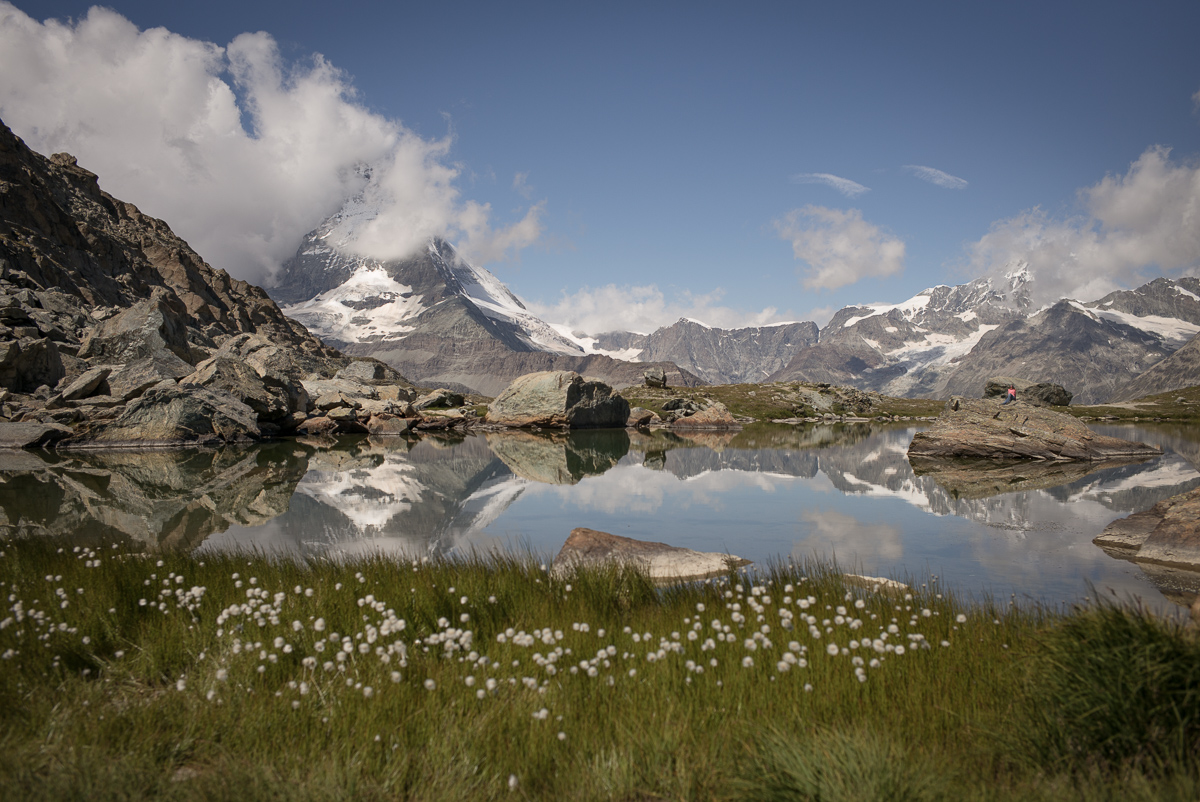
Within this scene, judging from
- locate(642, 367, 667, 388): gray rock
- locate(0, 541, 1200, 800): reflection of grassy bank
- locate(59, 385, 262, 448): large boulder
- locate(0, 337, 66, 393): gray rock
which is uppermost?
locate(642, 367, 667, 388): gray rock

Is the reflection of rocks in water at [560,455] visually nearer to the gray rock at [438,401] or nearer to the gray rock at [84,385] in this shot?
the gray rock at [438,401]

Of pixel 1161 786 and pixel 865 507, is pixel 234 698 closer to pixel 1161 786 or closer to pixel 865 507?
pixel 1161 786

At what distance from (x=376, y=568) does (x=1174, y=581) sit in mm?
12032

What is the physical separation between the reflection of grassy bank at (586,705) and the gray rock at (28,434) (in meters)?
31.6

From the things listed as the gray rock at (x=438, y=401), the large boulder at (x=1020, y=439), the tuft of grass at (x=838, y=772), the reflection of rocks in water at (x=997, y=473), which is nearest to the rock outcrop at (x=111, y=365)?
the gray rock at (x=438, y=401)

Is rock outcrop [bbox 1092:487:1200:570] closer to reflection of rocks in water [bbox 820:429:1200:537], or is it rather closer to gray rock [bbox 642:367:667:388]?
reflection of rocks in water [bbox 820:429:1200:537]

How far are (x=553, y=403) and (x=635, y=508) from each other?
37642 millimetres

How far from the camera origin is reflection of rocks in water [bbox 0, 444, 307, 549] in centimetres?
1317

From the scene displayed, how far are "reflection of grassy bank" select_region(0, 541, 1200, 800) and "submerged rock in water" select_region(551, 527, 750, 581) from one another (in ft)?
7.36

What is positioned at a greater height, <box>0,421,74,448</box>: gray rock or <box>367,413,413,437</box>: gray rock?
<box>367,413,413,437</box>: gray rock

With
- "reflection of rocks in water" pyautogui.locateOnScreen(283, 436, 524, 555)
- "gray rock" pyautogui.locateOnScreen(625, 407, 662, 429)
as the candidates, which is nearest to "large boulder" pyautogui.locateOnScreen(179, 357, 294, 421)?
"reflection of rocks in water" pyautogui.locateOnScreen(283, 436, 524, 555)

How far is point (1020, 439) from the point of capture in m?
29.5

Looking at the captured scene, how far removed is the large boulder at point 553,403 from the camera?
54.8 metres

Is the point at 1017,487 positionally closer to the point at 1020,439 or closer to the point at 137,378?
the point at 1020,439
